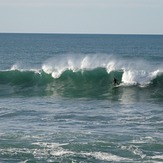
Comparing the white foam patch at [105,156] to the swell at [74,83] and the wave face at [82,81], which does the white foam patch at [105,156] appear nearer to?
the wave face at [82,81]

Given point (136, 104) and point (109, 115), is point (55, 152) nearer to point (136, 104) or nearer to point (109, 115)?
point (109, 115)

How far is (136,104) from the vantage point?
95.5 feet

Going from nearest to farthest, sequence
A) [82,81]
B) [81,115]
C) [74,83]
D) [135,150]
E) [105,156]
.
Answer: [105,156]
[135,150]
[81,115]
[74,83]
[82,81]

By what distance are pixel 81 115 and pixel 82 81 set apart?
12901 mm

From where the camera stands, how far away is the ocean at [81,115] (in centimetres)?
1808

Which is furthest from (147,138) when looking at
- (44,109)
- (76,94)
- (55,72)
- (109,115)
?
(55,72)

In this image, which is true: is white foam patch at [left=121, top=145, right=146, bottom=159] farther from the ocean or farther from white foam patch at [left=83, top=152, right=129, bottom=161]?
white foam patch at [left=83, top=152, right=129, bottom=161]

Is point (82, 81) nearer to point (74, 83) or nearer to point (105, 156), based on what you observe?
point (74, 83)

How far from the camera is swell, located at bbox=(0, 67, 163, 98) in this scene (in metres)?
34.4

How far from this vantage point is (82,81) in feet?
125

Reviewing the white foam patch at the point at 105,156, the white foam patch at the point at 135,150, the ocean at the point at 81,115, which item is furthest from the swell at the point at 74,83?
the white foam patch at the point at 105,156

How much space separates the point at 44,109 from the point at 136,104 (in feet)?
17.5

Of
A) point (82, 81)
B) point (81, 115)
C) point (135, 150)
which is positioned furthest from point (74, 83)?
point (135, 150)

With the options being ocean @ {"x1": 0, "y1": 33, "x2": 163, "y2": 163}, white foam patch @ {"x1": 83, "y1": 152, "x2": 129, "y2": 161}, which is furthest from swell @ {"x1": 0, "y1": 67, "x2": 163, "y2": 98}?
white foam patch @ {"x1": 83, "y1": 152, "x2": 129, "y2": 161}
